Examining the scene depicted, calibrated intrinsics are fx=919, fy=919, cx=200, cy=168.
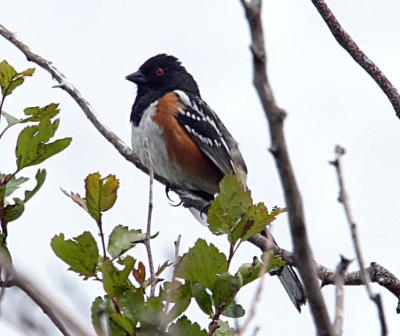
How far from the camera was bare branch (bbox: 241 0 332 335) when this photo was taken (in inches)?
41.6

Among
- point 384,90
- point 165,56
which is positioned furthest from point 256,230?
point 165,56

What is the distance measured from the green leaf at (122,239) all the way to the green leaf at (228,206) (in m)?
0.17

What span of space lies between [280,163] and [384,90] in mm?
1908

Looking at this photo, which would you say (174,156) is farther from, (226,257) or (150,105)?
(226,257)

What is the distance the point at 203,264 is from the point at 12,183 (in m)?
0.52

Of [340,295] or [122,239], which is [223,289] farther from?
[340,295]

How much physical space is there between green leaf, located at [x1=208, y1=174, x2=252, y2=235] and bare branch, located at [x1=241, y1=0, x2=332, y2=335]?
1070 mm

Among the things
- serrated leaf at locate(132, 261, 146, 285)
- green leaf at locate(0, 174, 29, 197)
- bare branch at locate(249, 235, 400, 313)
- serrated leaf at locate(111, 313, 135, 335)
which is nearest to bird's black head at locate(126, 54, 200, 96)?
bare branch at locate(249, 235, 400, 313)

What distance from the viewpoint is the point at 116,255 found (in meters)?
2.14

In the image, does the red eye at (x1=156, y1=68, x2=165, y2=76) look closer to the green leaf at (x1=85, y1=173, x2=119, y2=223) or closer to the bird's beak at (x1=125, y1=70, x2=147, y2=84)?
the bird's beak at (x1=125, y1=70, x2=147, y2=84)

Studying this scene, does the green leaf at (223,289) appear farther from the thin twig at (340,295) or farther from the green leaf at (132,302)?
the thin twig at (340,295)

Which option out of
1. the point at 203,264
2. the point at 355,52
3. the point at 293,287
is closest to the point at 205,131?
the point at 293,287

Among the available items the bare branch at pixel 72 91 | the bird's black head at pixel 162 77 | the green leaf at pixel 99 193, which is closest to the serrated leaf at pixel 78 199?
the green leaf at pixel 99 193

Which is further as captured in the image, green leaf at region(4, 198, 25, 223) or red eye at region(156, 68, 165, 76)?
red eye at region(156, 68, 165, 76)
